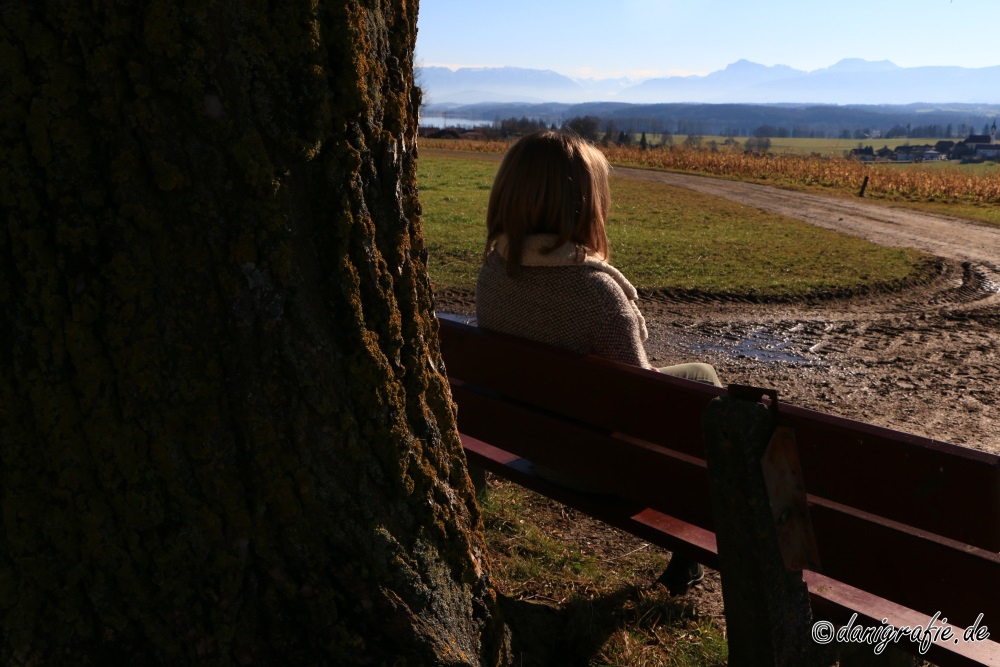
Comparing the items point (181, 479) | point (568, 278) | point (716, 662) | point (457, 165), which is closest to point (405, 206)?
point (181, 479)

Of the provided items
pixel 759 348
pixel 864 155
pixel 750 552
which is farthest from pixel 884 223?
pixel 864 155

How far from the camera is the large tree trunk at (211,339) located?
1.65 meters

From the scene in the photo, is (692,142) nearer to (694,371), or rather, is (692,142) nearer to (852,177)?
(852,177)

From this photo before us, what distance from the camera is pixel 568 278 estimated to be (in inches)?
122

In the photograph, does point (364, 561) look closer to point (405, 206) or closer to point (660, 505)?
Result: point (405, 206)

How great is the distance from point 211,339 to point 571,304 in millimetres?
1546

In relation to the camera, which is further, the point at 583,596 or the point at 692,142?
the point at 692,142

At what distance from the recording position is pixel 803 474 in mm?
2172

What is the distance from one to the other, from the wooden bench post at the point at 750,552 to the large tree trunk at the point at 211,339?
2.06ft

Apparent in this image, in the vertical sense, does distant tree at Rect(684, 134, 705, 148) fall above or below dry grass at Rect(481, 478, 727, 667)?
below

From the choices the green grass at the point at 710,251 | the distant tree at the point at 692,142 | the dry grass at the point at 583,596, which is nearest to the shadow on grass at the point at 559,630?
the dry grass at the point at 583,596

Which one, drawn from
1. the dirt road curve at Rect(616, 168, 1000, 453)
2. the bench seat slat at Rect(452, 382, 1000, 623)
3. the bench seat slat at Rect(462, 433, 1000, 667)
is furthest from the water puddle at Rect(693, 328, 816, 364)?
the bench seat slat at Rect(452, 382, 1000, 623)

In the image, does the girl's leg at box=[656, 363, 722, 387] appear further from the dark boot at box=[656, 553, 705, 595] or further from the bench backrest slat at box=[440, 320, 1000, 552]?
the bench backrest slat at box=[440, 320, 1000, 552]

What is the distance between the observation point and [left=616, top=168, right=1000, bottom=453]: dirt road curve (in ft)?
20.9
